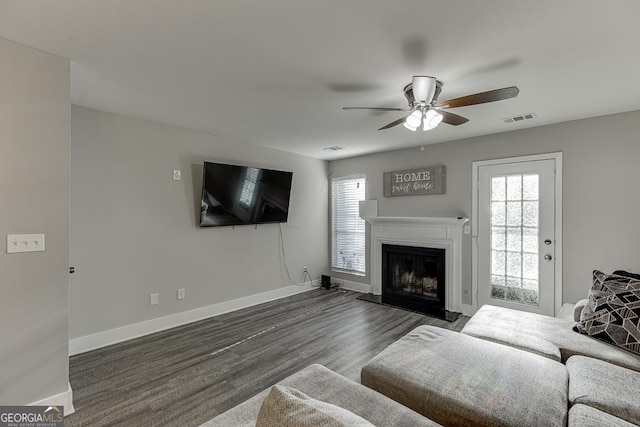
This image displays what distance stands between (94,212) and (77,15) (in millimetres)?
2082

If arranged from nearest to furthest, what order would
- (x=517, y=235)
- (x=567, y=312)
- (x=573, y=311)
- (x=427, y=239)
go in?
(x=573, y=311) < (x=567, y=312) < (x=517, y=235) < (x=427, y=239)

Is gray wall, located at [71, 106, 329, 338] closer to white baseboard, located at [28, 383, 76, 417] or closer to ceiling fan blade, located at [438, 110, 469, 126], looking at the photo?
white baseboard, located at [28, 383, 76, 417]

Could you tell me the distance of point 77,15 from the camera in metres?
1.64

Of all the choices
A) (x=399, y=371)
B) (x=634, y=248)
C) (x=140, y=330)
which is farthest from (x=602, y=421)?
(x=140, y=330)

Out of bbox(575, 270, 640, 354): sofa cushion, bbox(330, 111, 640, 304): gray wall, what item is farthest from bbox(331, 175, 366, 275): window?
bbox(575, 270, 640, 354): sofa cushion

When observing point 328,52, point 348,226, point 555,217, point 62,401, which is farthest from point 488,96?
point 348,226

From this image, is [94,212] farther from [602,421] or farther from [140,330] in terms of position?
[602,421]

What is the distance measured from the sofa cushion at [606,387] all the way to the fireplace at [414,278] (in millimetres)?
2358

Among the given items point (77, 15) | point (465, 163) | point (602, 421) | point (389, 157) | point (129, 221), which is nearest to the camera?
point (602, 421)

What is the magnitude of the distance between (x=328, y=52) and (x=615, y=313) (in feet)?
9.11

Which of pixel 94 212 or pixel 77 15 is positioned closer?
pixel 77 15

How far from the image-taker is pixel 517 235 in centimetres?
374
